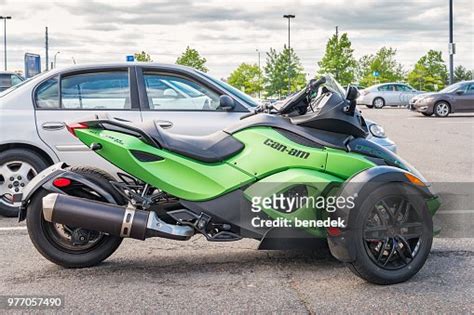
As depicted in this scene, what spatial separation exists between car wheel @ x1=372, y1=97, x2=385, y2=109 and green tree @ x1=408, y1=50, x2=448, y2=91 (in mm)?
25421

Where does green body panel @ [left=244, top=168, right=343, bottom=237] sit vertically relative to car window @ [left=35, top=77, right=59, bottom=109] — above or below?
below

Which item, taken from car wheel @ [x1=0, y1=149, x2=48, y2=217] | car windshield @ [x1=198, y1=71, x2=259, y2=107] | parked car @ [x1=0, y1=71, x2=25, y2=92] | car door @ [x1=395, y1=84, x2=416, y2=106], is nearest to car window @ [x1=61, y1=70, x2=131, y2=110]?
car wheel @ [x1=0, y1=149, x2=48, y2=217]

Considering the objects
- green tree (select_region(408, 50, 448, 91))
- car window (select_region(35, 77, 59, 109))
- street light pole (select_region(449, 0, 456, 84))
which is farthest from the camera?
green tree (select_region(408, 50, 448, 91))

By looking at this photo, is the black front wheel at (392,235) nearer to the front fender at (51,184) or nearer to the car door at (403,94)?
the front fender at (51,184)

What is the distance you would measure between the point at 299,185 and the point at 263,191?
0.25m

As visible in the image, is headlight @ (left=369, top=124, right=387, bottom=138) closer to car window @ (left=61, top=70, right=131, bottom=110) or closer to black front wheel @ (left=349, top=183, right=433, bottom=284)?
car window @ (left=61, top=70, right=131, bottom=110)

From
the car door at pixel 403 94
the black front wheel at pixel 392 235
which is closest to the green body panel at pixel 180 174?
the black front wheel at pixel 392 235

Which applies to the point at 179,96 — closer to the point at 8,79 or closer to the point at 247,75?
the point at 8,79

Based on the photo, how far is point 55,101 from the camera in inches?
280

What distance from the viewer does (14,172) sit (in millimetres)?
6910

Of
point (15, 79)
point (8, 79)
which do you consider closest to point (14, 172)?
point (8, 79)

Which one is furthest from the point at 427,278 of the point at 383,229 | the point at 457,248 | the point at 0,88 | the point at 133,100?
the point at 0,88

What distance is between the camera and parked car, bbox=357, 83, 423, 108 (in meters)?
36.8

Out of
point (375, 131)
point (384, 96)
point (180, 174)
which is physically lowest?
point (180, 174)
